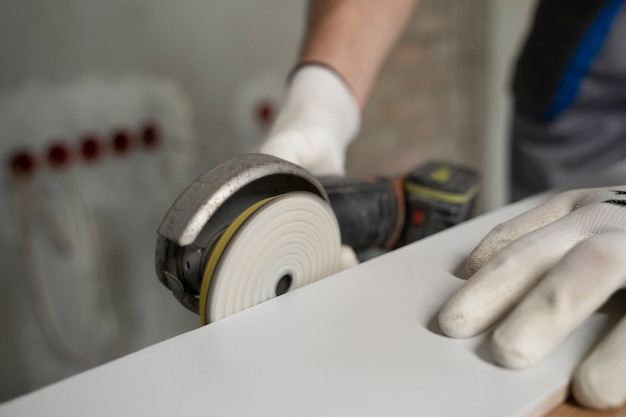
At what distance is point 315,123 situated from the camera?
101 centimetres

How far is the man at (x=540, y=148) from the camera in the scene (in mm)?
506

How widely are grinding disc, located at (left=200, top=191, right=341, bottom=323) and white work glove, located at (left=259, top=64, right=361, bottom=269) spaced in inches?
8.9

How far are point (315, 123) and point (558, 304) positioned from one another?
1.98ft

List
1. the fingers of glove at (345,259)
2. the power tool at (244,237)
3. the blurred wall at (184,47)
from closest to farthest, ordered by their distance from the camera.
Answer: the power tool at (244,237), the fingers of glove at (345,259), the blurred wall at (184,47)

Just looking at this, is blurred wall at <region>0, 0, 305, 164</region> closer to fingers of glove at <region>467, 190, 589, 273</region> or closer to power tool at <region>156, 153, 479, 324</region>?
power tool at <region>156, 153, 479, 324</region>

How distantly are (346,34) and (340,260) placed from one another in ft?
1.85

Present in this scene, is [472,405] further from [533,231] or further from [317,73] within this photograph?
[317,73]

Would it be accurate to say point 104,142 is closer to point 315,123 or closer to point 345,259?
point 315,123

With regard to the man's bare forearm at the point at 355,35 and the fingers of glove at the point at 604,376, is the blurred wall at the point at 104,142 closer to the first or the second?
the man's bare forearm at the point at 355,35

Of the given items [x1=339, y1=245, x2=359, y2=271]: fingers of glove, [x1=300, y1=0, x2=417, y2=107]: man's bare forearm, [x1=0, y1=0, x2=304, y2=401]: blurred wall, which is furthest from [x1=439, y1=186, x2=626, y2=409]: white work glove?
[x1=0, y1=0, x2=304, y2=401]: blurred wall

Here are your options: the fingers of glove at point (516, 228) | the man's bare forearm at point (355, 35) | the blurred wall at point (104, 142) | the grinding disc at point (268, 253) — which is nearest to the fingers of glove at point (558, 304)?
the fingers of glove at point (516, 228)

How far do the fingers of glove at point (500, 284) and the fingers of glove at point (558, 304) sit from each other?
24 mm

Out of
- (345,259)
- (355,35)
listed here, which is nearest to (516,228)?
(345,259)

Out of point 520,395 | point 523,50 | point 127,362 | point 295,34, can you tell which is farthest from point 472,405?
point 295,34
